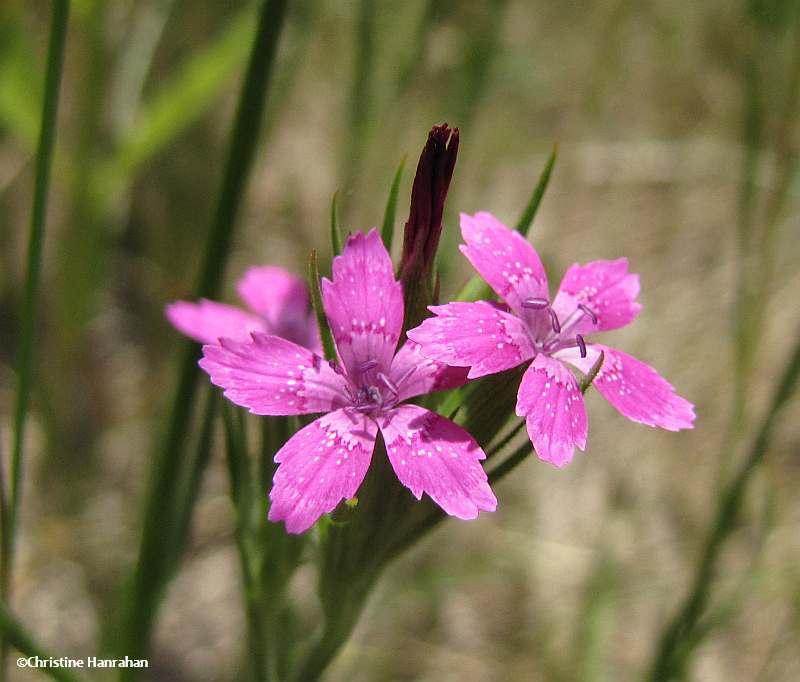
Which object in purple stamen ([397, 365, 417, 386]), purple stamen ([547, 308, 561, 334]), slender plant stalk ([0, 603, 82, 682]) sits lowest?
slender plant stalk ([0, 603, 82, 682])

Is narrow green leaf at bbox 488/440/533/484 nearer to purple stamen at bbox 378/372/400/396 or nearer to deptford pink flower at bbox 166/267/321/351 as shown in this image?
purple stamen at bbox 378/372/400/396

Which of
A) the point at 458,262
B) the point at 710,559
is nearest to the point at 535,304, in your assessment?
the point at 710,559

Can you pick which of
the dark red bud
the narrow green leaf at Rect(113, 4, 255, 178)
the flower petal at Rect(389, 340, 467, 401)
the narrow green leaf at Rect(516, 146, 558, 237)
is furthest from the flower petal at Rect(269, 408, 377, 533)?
the narrow green leaf at Rect(113, 4, 255, 178)

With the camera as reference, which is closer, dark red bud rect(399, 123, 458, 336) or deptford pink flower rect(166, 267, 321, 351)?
dark red bud rect(399, 123, 458, 336)

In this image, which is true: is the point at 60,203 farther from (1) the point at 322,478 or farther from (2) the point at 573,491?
(1) the point at 322,478

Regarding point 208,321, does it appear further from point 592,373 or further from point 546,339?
point 592,373

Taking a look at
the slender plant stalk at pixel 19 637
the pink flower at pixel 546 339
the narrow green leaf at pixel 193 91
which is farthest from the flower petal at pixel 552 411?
the narrow green leaf at pixel 193 91

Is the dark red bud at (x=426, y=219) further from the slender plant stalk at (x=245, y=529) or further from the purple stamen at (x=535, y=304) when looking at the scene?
the slender plant stalk at (x=245, y=529)

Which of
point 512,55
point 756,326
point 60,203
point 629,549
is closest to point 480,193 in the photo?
point 512,55
